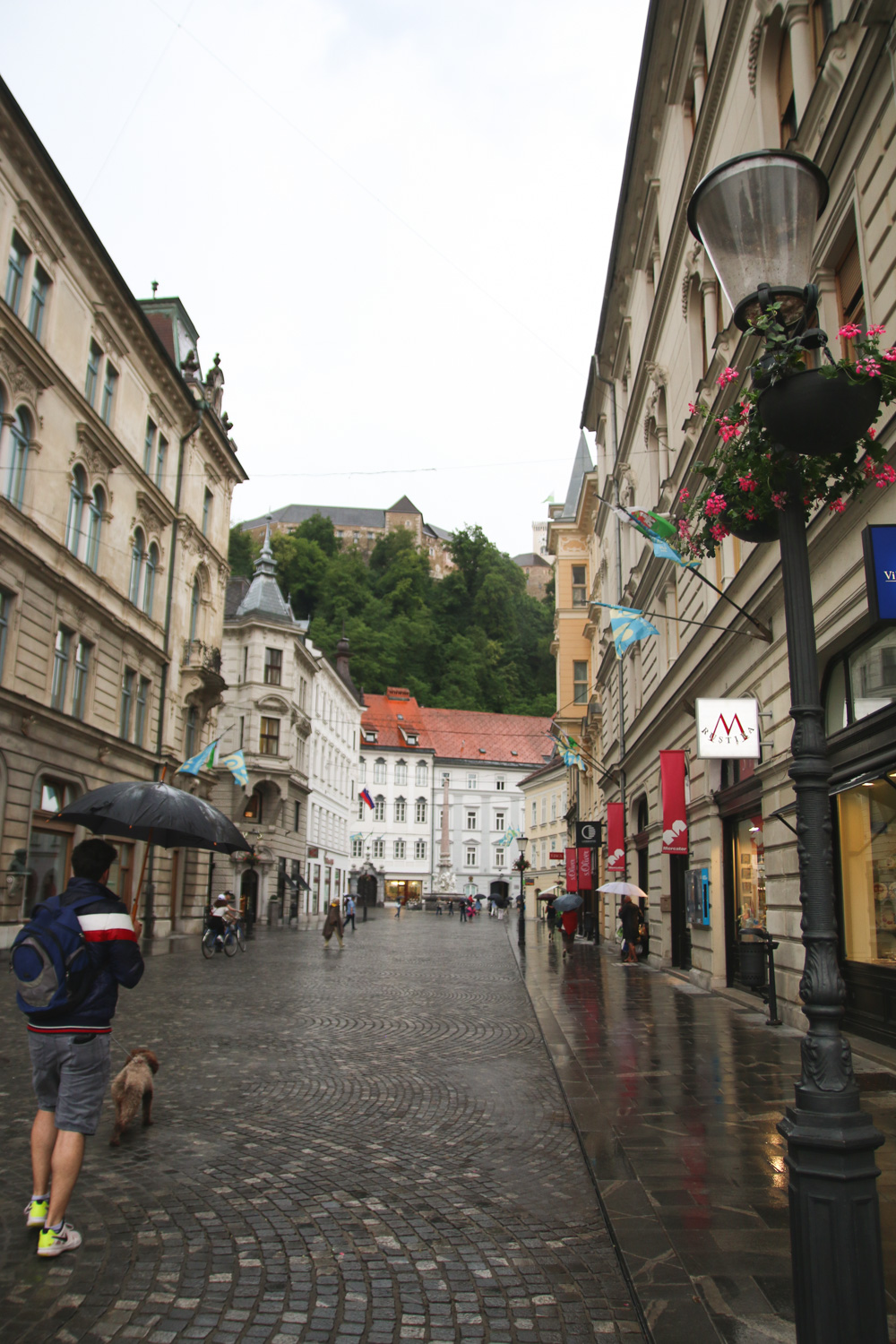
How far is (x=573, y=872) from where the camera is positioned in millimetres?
34188

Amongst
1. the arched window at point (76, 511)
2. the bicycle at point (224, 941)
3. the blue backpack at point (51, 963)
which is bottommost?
the bicycle at point (224, 941)

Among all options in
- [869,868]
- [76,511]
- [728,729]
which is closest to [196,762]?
[76,511]

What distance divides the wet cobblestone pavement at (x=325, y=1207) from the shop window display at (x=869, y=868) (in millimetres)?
3423

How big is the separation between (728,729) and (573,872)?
75.3ft

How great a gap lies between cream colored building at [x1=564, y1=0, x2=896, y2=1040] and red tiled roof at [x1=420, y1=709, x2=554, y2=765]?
59.2m

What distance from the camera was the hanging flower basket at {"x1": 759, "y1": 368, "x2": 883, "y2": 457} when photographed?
3568mm

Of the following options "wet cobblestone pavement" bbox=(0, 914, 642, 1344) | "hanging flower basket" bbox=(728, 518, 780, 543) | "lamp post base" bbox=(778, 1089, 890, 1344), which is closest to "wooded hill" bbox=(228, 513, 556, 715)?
"wet cobblestone pavement" bbox=(0, 914, 642, 1344)

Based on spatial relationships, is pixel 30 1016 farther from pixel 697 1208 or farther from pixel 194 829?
pixel 194 829

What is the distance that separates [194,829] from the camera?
8992mm

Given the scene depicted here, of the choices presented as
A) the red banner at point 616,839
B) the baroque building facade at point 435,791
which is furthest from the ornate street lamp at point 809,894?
the baroque building facade at point 435,791

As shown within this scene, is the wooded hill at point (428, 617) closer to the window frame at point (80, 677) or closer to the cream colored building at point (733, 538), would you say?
the window frame at point (80, 677)

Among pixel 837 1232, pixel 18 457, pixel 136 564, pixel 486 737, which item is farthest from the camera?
pixel 486 737

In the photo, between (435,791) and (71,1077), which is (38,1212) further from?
(435,791)

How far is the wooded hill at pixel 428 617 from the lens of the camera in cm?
8538
